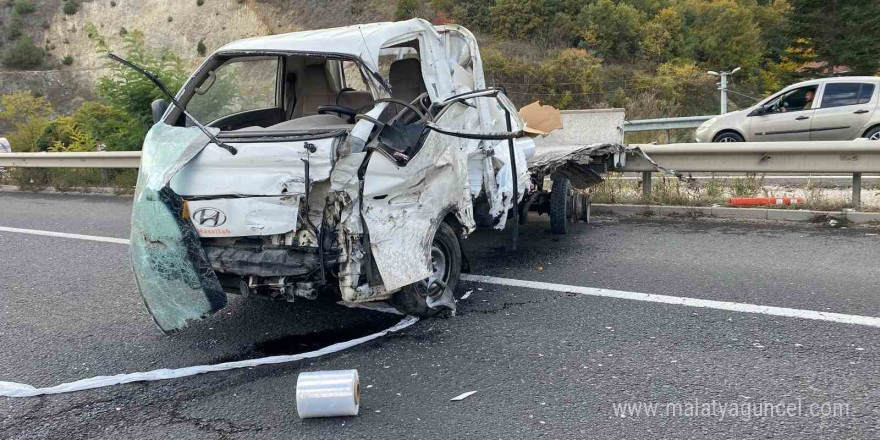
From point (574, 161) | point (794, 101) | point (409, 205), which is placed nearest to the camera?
point (409, 205)

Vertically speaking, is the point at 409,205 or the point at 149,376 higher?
the point at 409,205

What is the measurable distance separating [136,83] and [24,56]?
57.6 metres

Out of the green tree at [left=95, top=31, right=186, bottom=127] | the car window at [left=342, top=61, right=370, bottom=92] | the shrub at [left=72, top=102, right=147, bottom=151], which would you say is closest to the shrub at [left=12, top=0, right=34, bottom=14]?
the shrub at [left=72, top=102, right=147, bottom=151]

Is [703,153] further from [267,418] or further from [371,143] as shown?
[267,418]

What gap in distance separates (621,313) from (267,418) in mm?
2654

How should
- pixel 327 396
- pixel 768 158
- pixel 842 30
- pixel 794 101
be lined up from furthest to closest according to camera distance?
pixel 842 30, pixel 794 101, pixel 768 158, pixel 327 396

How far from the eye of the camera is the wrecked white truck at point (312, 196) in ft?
13.4

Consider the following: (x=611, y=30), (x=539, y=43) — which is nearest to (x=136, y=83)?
(x=539, y=43)

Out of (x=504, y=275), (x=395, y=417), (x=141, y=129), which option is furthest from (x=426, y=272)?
(x=141, y=129)

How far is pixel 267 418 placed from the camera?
136 inches

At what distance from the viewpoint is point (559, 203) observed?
7.43 metres

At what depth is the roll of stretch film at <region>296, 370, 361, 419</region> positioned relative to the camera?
3.38 meters

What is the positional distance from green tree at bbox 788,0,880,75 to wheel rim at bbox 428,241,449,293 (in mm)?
37688

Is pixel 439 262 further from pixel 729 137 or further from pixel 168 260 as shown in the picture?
pixel 729 137
